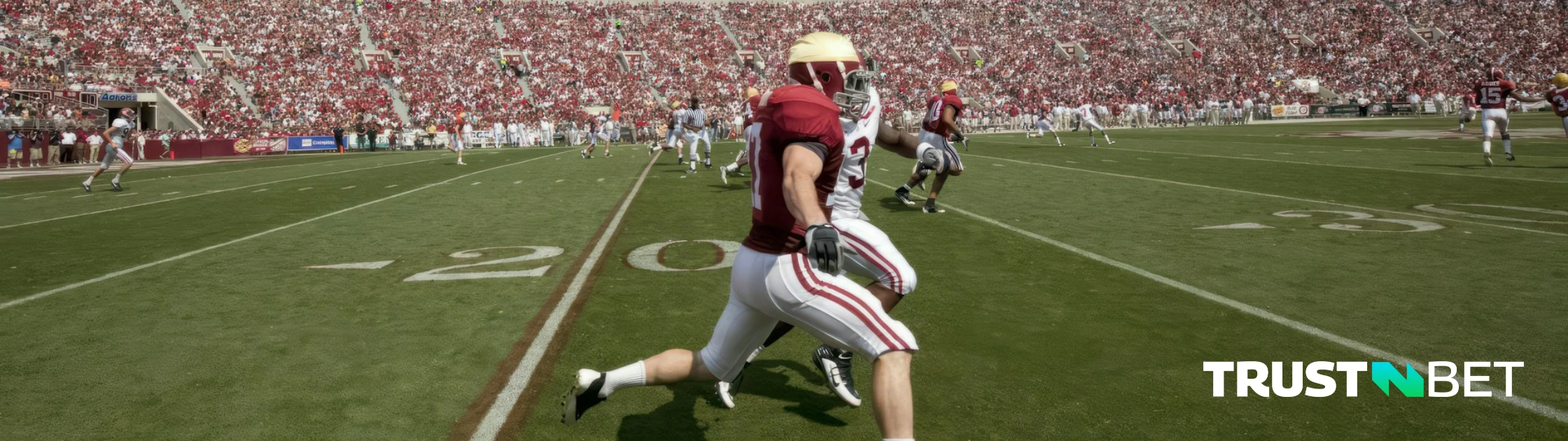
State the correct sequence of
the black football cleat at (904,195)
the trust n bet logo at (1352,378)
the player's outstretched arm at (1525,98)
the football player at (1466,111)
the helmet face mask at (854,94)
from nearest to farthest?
the helmet face mask at (854,94) → the trust n bet logo at (1352,378) → the black football cleat at (904,195) → the player's outstretched arm at (1525,98) → the football player at (1466,111)

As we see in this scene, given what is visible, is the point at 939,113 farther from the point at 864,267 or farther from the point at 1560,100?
the point at 1560,100

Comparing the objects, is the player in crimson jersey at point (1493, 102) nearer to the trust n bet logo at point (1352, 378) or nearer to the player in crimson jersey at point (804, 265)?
the trust n bet logo at point (1352, 378)

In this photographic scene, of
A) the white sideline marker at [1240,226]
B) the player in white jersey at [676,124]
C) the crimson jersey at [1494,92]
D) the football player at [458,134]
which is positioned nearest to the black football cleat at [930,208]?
the white sideline marker at [1240,226]

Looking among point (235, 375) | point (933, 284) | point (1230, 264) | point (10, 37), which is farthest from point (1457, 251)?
point (10, 37)

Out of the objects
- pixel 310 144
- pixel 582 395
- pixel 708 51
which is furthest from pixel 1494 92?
pixel 708 51

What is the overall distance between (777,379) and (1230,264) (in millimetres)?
4926

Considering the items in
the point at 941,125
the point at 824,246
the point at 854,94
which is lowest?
the point at 824,246

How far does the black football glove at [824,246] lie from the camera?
122 inches

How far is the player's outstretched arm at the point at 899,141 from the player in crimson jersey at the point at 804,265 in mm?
1285

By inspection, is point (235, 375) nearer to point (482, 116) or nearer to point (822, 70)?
point (822, 70)

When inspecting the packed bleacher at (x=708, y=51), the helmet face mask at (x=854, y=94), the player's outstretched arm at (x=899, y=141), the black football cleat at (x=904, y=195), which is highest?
the packed bleacher at (x=708, y=51)

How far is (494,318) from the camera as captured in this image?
6488mm

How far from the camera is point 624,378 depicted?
12.5ft

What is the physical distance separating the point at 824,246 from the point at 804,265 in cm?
33
